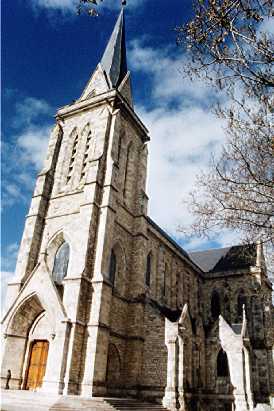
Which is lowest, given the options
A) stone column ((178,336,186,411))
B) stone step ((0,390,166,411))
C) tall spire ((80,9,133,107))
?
stone step ((0,390,166,411))

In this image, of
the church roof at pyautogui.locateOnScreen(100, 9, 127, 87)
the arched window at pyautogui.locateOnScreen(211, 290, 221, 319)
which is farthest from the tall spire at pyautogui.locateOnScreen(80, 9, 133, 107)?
the arched window at pyautogui.locateOnScreen(211, 290, 221, 319)

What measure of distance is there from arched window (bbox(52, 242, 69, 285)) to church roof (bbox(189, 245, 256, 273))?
18.3 meters

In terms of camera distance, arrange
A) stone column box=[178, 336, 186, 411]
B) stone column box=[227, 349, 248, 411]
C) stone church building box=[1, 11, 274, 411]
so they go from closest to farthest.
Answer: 1. stone church building box=[1, 11, 274, 411]
2. stone column box=[178, 336, 186, 411]
3. stone column box=[227, 349, 248, 411]

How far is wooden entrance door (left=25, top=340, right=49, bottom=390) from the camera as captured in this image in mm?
17766

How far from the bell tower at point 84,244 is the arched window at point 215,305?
15280 mm

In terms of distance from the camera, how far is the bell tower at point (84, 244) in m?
16.9

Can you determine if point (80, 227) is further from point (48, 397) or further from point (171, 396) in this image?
point (171, 396)

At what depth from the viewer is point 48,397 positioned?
14523mm

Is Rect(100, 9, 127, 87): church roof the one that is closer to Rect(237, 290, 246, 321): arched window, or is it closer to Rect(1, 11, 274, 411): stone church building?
Rect(1, 11, 274, 411): stone church building

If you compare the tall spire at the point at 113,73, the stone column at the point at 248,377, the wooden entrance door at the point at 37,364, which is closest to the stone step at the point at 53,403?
the wooden entrance door at the point at 37,364

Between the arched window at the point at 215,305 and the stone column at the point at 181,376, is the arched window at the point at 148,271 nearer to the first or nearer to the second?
the stone column at the point at 181,376

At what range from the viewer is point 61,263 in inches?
812

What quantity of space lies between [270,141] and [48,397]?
42.0 ft

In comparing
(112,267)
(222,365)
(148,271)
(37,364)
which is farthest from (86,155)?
(222,365)
